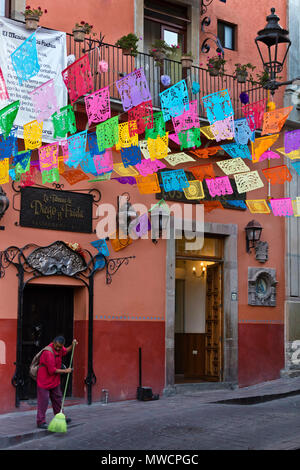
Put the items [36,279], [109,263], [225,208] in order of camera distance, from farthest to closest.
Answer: [225,208] < [109,263] < [36,279]

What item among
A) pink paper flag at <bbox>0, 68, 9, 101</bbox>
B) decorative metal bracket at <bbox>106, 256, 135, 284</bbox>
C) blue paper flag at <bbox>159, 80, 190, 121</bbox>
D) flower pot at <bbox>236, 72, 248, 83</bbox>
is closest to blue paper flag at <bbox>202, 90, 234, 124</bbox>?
blue paper flag at <bbox>159, 80, 190, 121</bbox>

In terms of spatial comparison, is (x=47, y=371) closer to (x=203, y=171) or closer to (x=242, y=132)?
(x=203, y=171)

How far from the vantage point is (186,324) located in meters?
17.2

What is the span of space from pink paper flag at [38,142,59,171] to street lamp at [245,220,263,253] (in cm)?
595

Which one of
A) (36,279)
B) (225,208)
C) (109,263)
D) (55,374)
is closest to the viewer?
(55,374)

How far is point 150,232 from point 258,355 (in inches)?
157

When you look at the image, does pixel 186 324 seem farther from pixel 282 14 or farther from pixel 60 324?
pixel 282 14

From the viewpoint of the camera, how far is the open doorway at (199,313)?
15867mm

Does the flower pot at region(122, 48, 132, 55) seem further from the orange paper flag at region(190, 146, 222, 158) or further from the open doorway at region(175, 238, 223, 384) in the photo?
the open doorway at region(175, 238, 223, 384)

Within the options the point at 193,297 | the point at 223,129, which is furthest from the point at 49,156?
the point at 193,297

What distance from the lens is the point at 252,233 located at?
52.1ft

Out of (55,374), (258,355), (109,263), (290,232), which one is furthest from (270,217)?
(55,374)

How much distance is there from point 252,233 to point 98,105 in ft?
18.9

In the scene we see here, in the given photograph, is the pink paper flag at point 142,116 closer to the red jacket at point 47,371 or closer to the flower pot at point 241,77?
the red jacket at point 47,371
